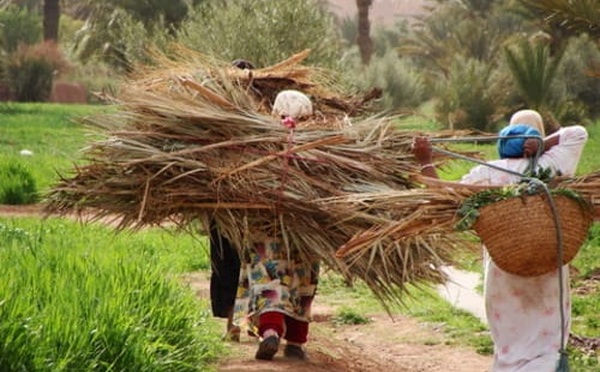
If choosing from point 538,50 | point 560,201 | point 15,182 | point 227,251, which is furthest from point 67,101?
point 560,201

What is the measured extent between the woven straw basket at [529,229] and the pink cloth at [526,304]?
0.39 m

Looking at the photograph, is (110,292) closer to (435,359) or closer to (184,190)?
(184,190)

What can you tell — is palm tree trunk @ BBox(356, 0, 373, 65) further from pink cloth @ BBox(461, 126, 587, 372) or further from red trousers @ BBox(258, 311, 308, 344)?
pink cloth @ BBox(461, 126, 587, 372)

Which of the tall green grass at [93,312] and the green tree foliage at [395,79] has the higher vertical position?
the green tree foliage at [395,79]

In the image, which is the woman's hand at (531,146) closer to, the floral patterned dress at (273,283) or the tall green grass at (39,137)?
the floral patterned dress at (273,283)

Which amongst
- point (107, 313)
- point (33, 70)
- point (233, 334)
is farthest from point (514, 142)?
point (33, 70)

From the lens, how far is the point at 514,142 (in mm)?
6523

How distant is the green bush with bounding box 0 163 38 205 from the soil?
718 centimetres

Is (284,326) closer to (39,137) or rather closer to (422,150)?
(422,150)

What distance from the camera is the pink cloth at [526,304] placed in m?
6.34

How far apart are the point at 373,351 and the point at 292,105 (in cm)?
181

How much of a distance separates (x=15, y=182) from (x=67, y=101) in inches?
Answer: 1139

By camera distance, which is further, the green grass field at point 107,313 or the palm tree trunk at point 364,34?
the palm tree trunk at point 364,34

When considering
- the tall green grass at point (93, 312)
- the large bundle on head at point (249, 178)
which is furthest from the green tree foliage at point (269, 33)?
the large bundle on head at point (249, 178)
